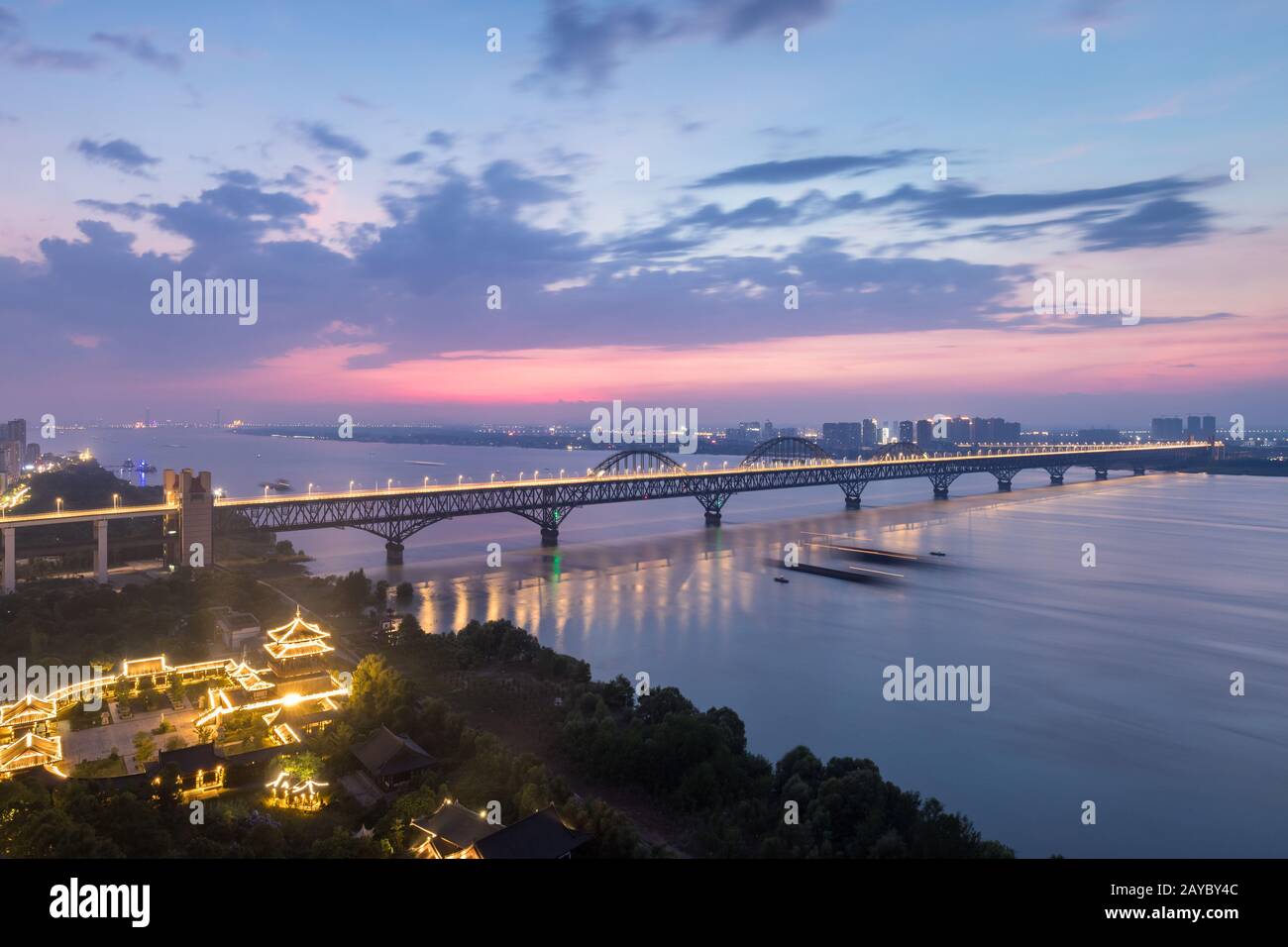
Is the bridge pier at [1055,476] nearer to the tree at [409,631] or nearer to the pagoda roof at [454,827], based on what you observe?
the tree at [409,631]

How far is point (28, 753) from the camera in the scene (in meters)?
13.0

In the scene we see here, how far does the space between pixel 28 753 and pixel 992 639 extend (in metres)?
24.8

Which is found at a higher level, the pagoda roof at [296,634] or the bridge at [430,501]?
the bridge at [430,501]

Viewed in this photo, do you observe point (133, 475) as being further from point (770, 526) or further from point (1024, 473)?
A: point (1024, 473)

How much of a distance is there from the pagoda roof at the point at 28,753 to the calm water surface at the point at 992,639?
497 inches

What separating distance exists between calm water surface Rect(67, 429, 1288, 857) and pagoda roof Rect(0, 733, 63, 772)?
497 inches

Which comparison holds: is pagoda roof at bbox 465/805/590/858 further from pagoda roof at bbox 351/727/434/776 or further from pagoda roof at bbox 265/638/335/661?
pagoda roof at bbox 265/638/335/661

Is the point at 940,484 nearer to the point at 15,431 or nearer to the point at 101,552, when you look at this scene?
the point at 101,552

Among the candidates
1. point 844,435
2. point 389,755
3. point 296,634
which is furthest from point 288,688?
point 844,435

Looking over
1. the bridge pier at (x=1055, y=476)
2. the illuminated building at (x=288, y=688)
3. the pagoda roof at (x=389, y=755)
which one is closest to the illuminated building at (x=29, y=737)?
the illuminated building at (x=288, y=688)

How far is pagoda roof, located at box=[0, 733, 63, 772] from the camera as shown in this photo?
12.8 metres

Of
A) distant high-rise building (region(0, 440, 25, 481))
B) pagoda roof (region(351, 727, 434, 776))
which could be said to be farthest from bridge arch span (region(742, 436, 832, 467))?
distant high-rise building (region(0, 440, 25, 481))

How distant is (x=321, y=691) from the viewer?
17141 mm

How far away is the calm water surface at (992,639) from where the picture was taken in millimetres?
15695
